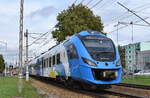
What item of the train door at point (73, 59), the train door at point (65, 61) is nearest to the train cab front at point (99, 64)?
the train door at point (73, 59)

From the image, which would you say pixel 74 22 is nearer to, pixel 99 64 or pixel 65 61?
pixel 65 61

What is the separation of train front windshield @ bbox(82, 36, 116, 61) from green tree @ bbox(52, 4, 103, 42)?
68.9 feet

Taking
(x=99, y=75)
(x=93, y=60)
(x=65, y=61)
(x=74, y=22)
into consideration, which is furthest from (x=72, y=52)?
(x=74, y=22)

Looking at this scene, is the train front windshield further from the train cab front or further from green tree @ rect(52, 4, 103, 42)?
green tree @ rect(52, 4, 103, 42)

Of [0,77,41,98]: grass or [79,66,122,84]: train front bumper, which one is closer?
[79,66,122,84]: train front bumper

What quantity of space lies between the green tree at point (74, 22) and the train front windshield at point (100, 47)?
21.0 meters

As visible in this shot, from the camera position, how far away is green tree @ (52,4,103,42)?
39594 millimetres

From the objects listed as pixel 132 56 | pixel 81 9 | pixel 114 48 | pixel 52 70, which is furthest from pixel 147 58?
pixel 114 48

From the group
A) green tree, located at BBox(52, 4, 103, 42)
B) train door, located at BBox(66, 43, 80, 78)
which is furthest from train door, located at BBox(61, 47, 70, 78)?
green tree, located at BBox(52, 4, 103, 42)

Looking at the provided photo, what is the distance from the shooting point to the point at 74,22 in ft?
130

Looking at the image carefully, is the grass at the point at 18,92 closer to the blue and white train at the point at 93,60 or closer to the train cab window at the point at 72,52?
the blue and white train at the point at 93,60

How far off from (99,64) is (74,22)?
2421cm

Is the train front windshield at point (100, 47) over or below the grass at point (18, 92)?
over

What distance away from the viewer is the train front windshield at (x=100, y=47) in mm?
16469
